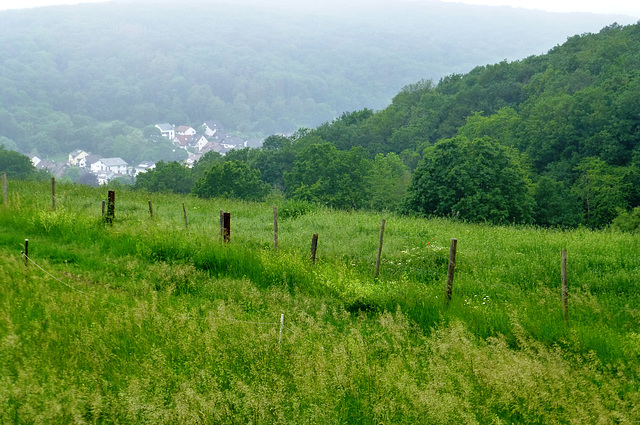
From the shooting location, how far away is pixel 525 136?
59.6 m

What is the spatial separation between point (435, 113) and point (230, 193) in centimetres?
4972

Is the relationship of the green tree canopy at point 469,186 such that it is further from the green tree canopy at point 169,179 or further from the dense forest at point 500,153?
the green tree canopy at point 169,179

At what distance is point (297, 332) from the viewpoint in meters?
7.04

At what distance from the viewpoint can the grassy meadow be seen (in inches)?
207

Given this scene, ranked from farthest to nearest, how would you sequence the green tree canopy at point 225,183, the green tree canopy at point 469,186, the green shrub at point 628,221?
1. the green tree canopy at point 225,183
2. the green shrub at point 628,221
3. the green tree canopy at point 469,186

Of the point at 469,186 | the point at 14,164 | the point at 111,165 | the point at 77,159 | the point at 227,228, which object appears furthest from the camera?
the point at 111,165

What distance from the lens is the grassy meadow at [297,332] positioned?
17.3ft

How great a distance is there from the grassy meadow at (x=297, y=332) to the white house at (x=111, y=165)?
183m

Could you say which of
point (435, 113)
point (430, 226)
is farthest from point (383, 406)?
point (435, 113)

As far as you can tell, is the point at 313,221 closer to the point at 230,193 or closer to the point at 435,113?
the point at 230,193

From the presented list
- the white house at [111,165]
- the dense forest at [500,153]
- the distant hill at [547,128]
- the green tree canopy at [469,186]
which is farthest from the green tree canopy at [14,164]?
the white house at [111,165]

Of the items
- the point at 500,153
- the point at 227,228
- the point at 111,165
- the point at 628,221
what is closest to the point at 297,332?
the point at 227,228

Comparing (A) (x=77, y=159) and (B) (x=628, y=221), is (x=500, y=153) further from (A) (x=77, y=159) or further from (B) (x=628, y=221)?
(A) (x=77, y=159)

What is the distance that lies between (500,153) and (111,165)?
173m
